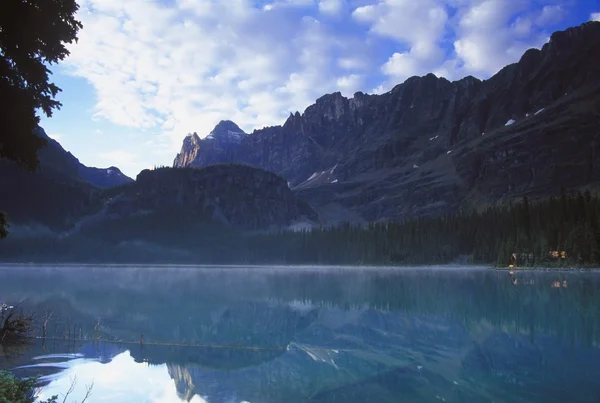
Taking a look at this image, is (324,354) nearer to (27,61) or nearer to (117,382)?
(117,382)

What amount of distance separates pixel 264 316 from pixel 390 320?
11.3m

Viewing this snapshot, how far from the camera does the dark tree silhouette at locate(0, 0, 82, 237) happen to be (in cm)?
1451

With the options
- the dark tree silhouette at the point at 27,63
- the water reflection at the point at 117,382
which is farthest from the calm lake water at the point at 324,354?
the dark tree silhouette at the point at 27,63

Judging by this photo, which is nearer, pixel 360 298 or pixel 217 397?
pixel 217 397

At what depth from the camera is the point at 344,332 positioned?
Result: 115 feet

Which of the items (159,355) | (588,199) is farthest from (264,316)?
(588,199)

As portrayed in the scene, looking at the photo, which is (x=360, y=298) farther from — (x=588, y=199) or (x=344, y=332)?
(x=588, y=199)

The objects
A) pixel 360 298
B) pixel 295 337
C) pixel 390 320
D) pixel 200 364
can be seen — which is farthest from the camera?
pixel 360 298

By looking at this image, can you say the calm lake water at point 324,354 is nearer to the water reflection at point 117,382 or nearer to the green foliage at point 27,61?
the water reflection at point 117,382

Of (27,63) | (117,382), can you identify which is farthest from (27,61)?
(117,382)

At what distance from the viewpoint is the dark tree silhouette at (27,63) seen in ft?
47.6

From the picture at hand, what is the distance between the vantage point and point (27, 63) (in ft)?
50.9

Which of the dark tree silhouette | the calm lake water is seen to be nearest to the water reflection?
the calm lake water

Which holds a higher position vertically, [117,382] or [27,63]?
[27,63]
